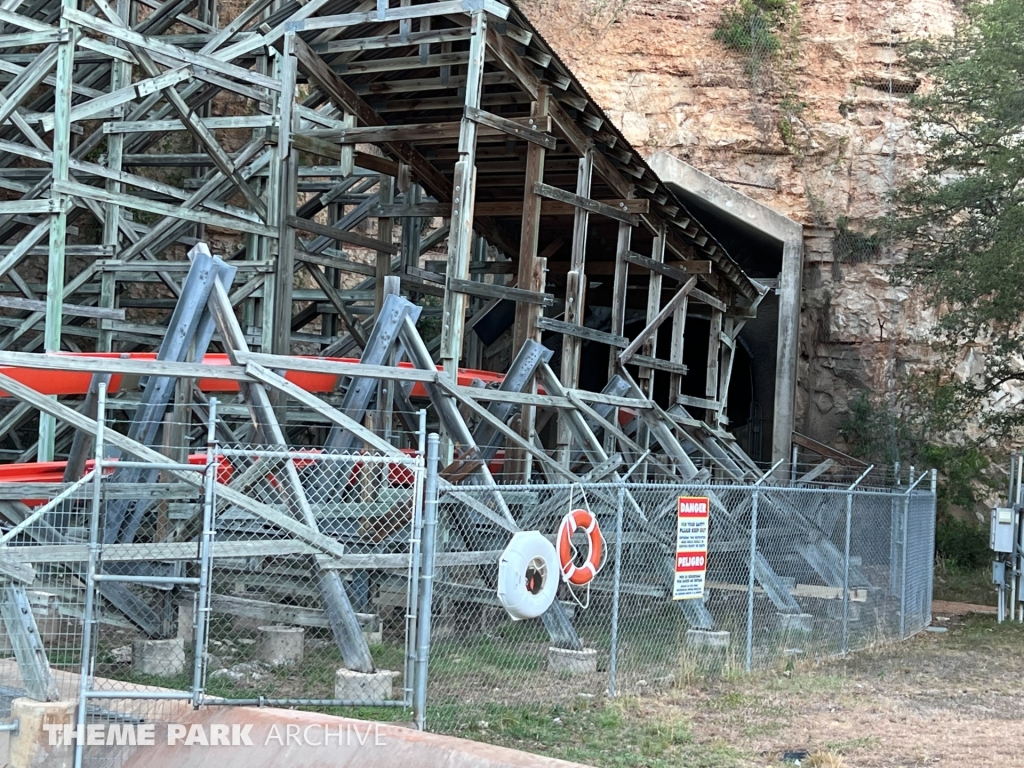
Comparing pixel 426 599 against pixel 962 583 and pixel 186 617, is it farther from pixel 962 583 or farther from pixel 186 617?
pixel 962 583

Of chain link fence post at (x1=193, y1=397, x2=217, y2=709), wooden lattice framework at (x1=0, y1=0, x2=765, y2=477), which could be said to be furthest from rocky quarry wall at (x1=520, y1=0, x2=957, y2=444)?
chain link fence post at (x1=193, y1=397, x2=217, y2=709)

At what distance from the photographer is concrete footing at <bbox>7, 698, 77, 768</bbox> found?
6.59m

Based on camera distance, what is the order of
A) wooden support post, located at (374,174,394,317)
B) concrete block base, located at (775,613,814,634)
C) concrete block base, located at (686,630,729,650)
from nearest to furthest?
concrete block base, located at (686,630,729,650)
concrete block base, located at (775,613,814,634)
wooden support post, located at (374,174,394,317)

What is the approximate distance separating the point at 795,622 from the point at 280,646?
Result: 5.36 meters

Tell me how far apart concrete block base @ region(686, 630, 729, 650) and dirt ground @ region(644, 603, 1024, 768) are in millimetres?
627

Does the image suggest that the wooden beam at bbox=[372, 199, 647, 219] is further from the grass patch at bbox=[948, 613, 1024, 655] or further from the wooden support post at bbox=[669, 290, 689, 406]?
the grass patch at bbox=[948, 613, 1024, 655]

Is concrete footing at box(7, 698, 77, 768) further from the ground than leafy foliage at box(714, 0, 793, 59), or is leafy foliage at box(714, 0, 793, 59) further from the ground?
leafy foliage at box(714, 0, 793, 59)

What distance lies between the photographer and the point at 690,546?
10.2 m

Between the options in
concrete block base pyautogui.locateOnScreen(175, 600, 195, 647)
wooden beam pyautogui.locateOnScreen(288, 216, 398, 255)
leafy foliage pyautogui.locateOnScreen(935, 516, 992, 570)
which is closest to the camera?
concrete block base pyautogui.locateOnScreen(175, 600, 195, 647)

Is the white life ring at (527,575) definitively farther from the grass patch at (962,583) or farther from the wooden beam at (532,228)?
the grass patch at (962,583)

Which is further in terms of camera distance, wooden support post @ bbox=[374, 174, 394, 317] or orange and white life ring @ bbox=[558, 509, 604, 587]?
wooden support post @ bbox=[374, 174, 394, 317]

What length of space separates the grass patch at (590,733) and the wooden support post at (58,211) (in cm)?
655

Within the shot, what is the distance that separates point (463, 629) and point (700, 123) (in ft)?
48.7

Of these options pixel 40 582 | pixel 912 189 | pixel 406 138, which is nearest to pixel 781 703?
pixel 40 582
